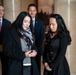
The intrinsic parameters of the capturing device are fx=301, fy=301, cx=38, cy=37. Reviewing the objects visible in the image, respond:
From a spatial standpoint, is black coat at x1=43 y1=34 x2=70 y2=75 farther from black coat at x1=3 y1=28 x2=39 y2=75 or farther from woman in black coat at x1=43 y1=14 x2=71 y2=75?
black coat at x1=3 y1=28 x2=39 y2=75

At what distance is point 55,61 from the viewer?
152 inches

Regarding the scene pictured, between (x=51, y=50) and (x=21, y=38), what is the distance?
42 cm

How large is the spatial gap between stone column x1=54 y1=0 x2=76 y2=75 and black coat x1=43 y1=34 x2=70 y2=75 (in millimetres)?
2226

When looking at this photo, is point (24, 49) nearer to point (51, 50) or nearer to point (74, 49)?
point (51, 50)

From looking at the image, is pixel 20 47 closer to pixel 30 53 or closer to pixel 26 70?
pixel 30 53

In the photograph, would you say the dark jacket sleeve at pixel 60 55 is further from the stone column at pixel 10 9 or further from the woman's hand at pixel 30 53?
the stone column at pixel 10 9

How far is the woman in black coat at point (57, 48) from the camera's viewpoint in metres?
3.87

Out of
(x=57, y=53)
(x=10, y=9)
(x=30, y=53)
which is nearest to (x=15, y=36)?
(x=30, y=53)

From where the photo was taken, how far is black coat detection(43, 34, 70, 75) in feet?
12.7

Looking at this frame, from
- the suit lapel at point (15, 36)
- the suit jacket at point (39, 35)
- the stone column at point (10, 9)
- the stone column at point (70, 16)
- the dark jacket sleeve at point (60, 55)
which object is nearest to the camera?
the suit lapel at point (15, 36)

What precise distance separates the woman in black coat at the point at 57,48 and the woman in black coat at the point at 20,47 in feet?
0.68

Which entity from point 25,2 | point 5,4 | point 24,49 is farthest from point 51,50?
point 25,2

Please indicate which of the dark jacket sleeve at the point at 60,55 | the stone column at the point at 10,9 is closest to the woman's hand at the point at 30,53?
the dark jacket sleeve at the point at 60,55

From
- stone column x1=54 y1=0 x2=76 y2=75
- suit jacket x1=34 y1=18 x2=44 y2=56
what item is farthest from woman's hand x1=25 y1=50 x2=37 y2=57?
stone column x1=54 y1=0 x2=76 y2=75
